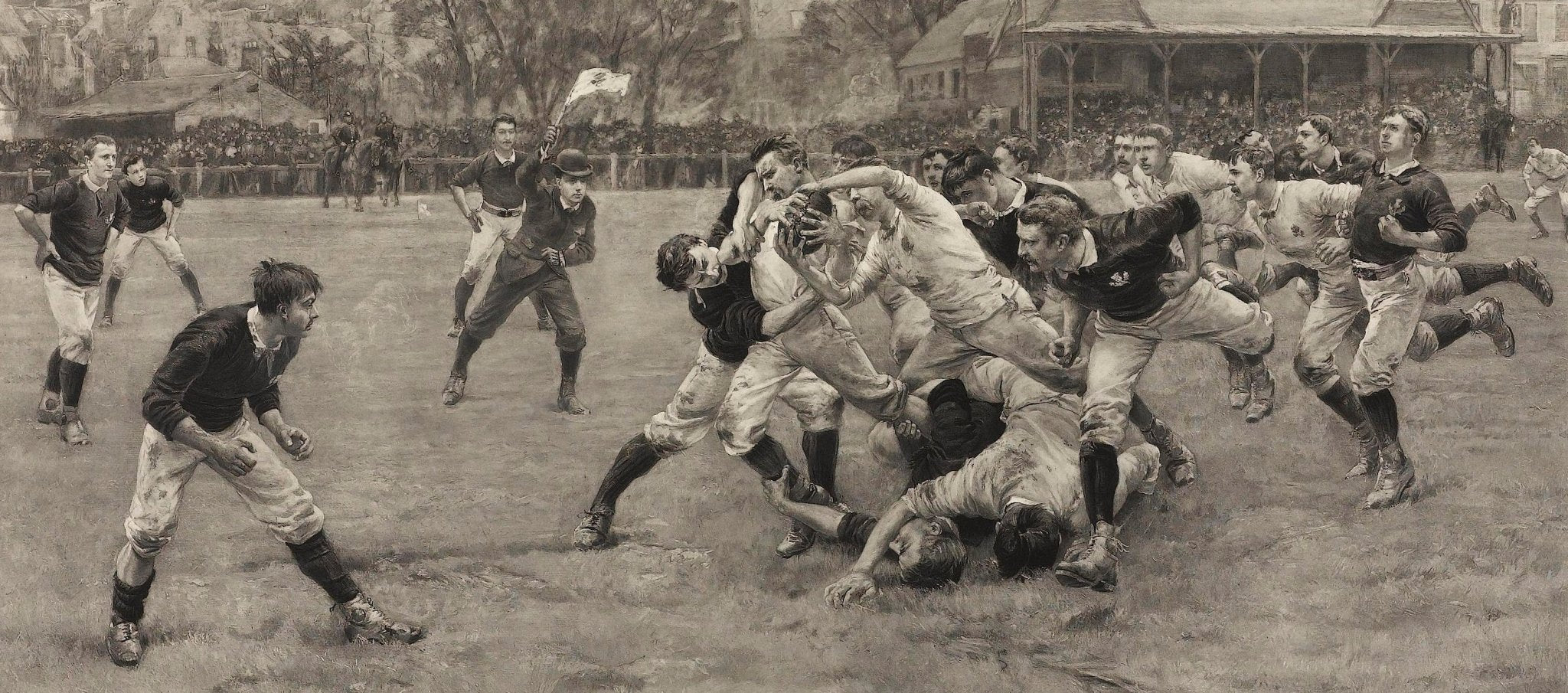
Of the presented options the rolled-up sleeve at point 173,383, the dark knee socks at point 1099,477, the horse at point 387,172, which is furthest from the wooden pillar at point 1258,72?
the rolled-up sleeve at point 173,383

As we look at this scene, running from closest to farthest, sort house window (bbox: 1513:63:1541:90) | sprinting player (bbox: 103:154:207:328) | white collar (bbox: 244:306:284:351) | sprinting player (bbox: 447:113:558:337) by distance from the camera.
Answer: white collar (bbox: 244:306:284:351) → sprinting player (bbox: 103:154:207:328) → house window (bbox: 1513:63:1541:90) → sprinting player (bbox: 447:113:558:337)

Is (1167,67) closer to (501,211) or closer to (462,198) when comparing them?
(501,211)

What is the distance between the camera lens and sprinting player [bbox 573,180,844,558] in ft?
17.9

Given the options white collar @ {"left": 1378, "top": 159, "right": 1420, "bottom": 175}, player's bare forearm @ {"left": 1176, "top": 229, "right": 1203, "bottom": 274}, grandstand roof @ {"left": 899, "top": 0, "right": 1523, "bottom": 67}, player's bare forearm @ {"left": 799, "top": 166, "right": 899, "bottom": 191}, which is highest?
grandstand roof @ {"left": 899, "top": 0, "right": 1523, "bottom": 67}

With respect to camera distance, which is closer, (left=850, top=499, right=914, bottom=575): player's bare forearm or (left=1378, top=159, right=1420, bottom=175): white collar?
(left=850, top=499, right=914, bottom=575): player's bare forearm

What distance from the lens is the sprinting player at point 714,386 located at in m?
5.45

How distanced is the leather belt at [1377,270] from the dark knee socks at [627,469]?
10.4 ft

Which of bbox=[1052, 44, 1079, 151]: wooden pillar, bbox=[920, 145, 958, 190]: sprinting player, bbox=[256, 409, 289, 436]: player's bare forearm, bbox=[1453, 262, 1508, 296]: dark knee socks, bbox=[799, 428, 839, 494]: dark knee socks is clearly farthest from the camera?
bbox=[1052, 44, 1079, 151]: wooden pillar

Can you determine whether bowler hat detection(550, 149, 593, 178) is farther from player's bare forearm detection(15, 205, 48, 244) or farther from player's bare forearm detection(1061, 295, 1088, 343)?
player's bare forearm detection(1061, 295, 1088, 343)

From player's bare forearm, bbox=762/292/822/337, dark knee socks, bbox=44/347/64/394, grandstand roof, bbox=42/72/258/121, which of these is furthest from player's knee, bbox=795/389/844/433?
dark knee socks, bbox=44/347/64/394

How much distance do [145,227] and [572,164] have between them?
2.05m

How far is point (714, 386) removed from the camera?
5.67 metres

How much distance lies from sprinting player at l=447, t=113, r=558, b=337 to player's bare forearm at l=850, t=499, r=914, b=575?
2.13 metres

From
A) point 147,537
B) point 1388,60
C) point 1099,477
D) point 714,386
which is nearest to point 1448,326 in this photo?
point 1388,60
